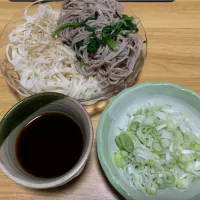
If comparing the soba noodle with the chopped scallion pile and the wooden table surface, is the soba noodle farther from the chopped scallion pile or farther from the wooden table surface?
the chopped scallion pile

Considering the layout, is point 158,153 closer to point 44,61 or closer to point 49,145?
point 49,145

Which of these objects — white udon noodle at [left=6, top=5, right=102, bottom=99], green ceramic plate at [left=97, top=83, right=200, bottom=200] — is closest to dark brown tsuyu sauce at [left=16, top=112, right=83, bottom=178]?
green ceramic plate at [left=97, top=83, right=200, bottom=200]

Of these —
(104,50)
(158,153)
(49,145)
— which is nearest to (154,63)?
(104,50)

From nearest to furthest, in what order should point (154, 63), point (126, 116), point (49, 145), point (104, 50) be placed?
point (49, 145)
point (126, 116)
point (104, 50)
point (154, 63)

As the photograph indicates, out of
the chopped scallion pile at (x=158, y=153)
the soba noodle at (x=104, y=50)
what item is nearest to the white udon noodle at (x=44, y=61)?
the soba noodle at (x=104, y=50)

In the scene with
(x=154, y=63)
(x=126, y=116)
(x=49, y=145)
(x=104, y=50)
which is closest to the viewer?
(x=49, y=145)

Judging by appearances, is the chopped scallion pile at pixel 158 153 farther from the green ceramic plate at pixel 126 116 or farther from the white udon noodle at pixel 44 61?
the white udon noodle at pixel 44 61

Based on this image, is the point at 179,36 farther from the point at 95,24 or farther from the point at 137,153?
the point at 137,153
